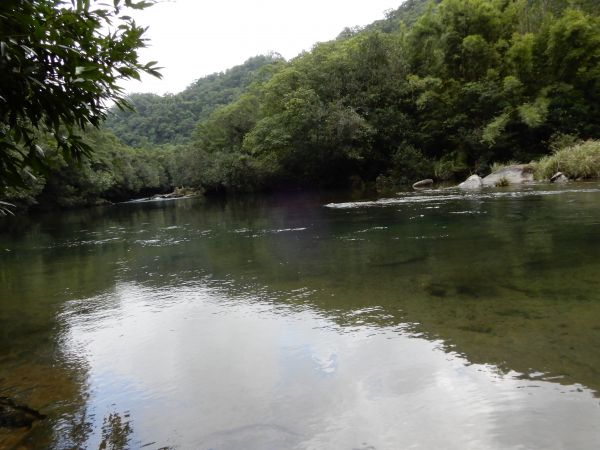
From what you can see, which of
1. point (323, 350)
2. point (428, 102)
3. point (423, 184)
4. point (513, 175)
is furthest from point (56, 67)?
point (428, 102)

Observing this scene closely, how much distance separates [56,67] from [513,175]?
28.7m

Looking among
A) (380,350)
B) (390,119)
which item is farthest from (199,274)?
(390,119)

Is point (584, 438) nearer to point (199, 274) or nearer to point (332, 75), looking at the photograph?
point (199, 274)

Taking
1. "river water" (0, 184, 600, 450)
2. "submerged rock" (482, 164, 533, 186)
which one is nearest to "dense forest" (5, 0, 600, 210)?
"submerged rock" (482, 164, 533, 186)

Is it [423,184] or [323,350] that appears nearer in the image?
[323,350]

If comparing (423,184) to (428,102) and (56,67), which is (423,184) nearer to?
(428,102)

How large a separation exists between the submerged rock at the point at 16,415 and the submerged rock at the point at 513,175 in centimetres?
2623

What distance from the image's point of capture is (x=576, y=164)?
929 inches

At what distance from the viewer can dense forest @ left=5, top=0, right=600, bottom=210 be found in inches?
1232

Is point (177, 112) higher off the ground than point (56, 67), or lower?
higher

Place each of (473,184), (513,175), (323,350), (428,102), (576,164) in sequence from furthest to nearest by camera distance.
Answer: (428,102) → (513,175) → (473,184) → (576,164) → (323,350)

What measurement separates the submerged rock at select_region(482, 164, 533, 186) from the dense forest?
399cm

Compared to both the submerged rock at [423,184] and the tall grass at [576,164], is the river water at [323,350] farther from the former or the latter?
the submerged rock at [423,184]

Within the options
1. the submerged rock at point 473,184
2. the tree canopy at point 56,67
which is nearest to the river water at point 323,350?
the tree canopy at point 56,67
